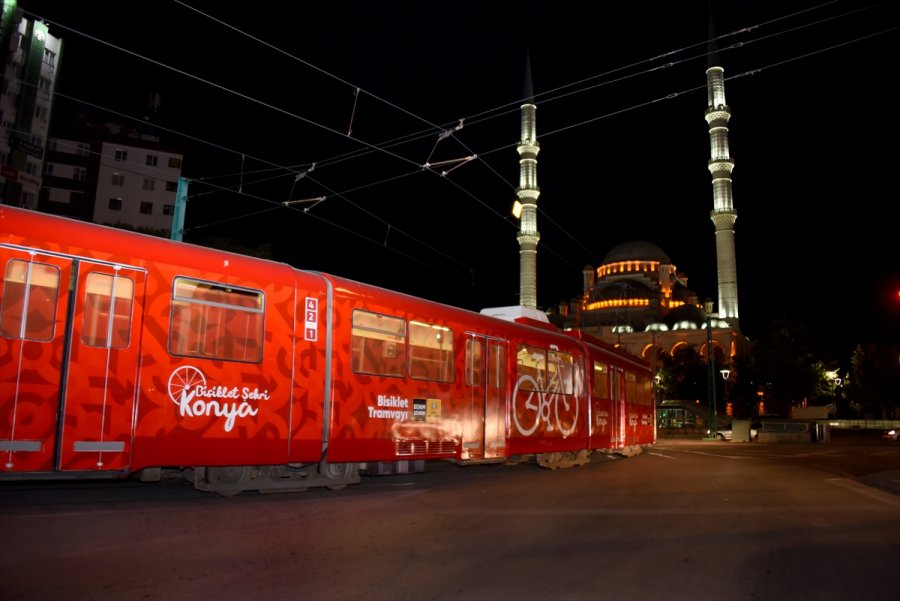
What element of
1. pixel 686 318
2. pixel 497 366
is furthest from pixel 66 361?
pixel 686 318

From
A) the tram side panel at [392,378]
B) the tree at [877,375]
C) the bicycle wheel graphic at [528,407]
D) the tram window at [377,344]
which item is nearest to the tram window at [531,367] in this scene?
the bicycle wheel graphic at [528,407]

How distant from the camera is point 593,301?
101500 millimetres

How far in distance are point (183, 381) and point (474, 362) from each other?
18.5 ft

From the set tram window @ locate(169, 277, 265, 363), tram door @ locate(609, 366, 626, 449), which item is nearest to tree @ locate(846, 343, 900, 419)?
tram door @ locate(609, 366, 626, 449)

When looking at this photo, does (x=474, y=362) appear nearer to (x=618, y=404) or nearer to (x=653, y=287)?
(x=618, y=404)

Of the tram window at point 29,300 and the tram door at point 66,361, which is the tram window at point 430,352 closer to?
the tram door at point 66,361

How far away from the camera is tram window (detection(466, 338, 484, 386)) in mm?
12133

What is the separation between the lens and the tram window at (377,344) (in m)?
9.94

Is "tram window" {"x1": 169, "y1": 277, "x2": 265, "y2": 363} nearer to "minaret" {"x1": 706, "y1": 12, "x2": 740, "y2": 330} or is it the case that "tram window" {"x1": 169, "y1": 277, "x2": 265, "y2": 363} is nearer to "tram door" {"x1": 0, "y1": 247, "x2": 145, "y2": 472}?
"tram door" {"x1": 0, "y1": 247, "x2": 145, "y2": 472}

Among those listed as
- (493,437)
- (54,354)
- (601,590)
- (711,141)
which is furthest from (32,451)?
(711,141)

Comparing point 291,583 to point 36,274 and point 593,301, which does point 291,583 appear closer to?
point 36,274

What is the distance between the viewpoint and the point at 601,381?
1786 cm

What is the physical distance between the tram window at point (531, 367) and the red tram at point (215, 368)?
1.19 meters

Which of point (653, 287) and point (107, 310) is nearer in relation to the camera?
point (107, 310)
